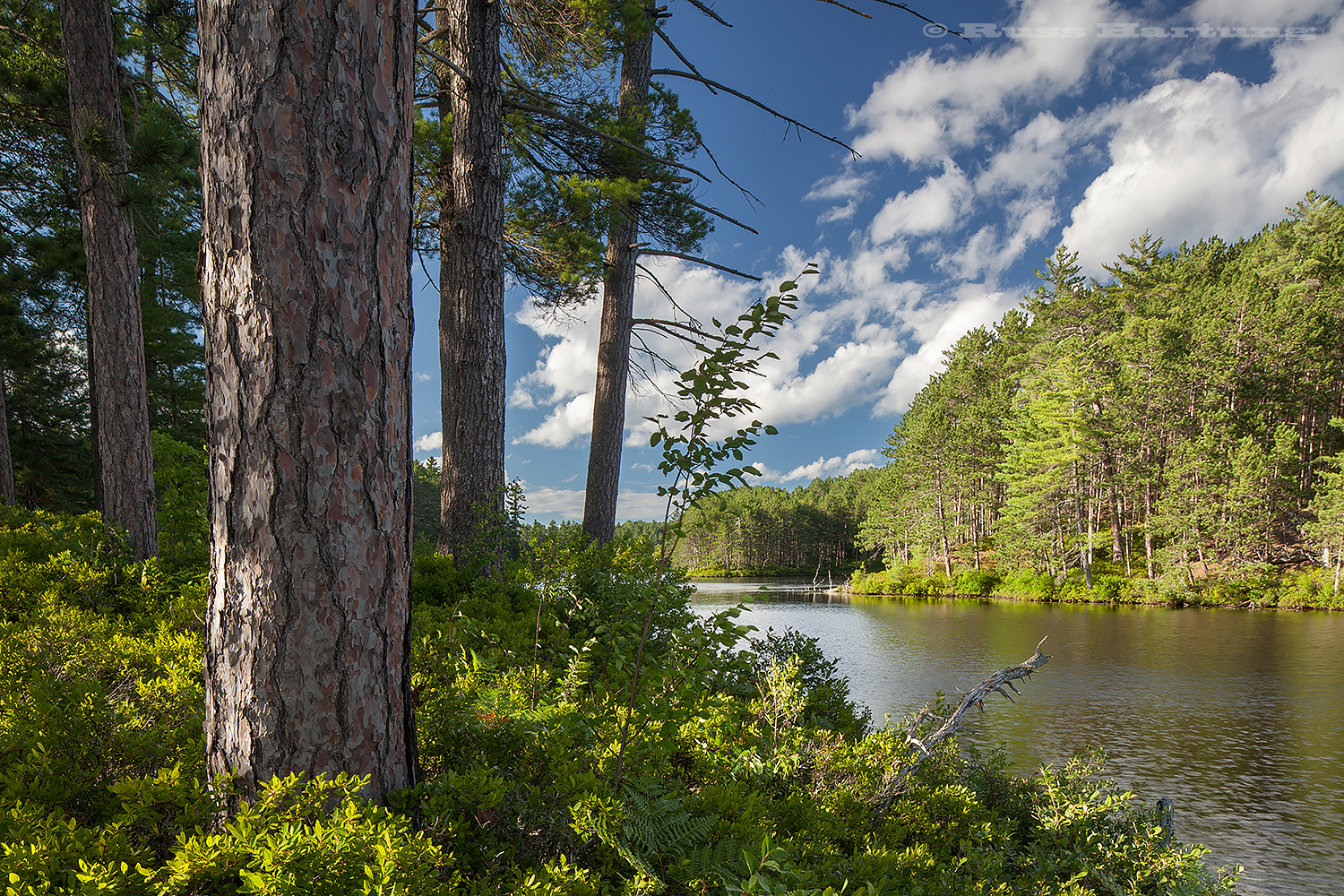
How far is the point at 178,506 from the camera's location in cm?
562

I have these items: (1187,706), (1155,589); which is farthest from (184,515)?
(1155,589)

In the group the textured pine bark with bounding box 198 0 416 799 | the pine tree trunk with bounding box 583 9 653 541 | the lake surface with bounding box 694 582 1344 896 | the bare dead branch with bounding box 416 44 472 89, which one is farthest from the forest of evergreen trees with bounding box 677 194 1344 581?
the textured pine bark with bounding box 198 0 416 799

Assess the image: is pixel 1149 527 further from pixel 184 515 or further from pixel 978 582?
pixel 184 515

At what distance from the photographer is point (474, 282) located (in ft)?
18.2

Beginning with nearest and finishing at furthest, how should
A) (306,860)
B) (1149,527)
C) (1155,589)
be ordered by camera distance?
(306,860) < (1155,589) < (1149,527)

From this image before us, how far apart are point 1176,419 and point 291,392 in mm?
35560

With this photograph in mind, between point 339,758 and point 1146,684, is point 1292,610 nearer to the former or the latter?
point 1146,684

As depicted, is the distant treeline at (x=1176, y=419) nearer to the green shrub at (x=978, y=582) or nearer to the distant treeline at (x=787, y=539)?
the green shrub at (x=978, y=582)

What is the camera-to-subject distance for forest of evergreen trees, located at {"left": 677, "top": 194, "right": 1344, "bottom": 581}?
24.2m

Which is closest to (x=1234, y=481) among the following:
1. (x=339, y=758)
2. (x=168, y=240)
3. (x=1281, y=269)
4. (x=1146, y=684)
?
(x=1281, y=269)

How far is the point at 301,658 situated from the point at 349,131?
1.40 metres

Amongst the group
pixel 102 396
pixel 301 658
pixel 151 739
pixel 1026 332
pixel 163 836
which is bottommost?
pixel 163 836

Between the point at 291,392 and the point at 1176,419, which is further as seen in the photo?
the point at 1176,419

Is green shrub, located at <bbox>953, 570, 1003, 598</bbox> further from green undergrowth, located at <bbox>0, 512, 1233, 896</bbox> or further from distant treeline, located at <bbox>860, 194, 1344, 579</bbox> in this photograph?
green undergrowth, located at <bbox>0, 512, 1233, 896</bbox>
